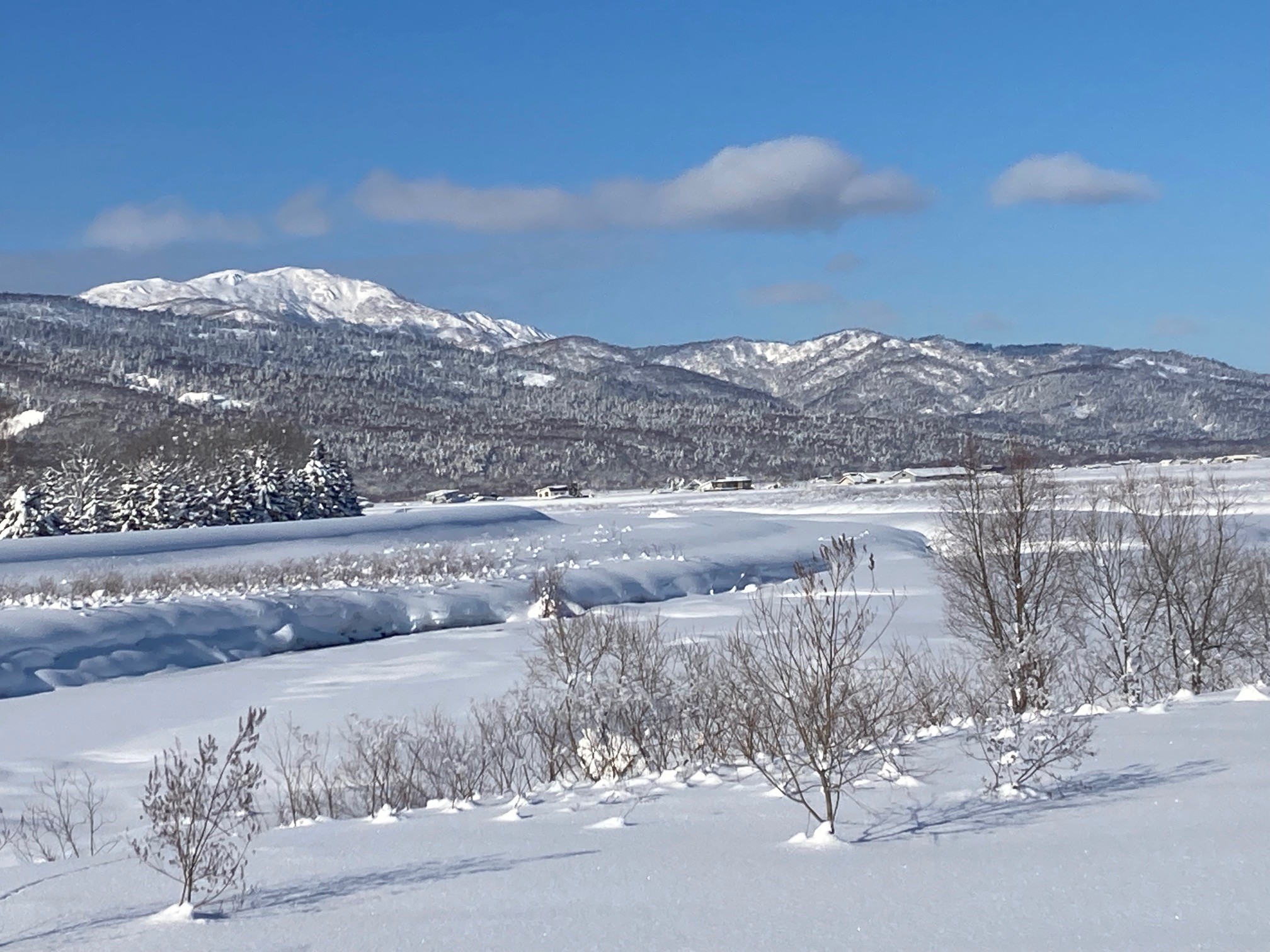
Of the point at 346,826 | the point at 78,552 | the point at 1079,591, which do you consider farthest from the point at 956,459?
the point at 78,552

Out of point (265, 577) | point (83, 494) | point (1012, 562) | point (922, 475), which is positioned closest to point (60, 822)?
point (1012, 562)

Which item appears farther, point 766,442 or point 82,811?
point 766,442

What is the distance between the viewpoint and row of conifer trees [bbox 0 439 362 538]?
5341 centimetres

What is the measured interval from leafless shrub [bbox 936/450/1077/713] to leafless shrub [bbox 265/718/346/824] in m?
10.4

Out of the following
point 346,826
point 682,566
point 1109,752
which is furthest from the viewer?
point 682,566

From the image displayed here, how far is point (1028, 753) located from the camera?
10617 millimetres

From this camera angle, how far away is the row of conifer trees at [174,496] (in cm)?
5341

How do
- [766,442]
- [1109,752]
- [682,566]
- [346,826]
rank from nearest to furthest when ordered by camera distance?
[346,826] < [1109,752] < [682,566] < [766,442]

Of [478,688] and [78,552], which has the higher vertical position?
[78,552]

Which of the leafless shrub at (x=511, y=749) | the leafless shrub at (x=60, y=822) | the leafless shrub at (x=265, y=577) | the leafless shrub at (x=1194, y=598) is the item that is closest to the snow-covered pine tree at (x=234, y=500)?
the leafless shrub at (x=265, y=577)

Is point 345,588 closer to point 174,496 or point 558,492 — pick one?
point 174,496

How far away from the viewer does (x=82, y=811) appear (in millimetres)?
17297

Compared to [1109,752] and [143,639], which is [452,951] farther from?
[143,639]

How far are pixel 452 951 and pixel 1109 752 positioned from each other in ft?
24.1
